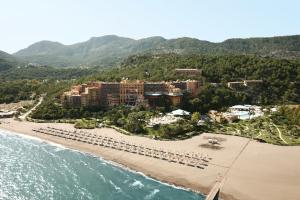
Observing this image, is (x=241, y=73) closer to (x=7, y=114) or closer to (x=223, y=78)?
(x=223, y=78)

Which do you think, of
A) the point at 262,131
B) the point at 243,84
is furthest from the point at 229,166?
the point at 243,84

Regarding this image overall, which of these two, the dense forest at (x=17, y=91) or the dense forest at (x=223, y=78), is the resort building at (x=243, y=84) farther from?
the dense forest at (x=17, y=91)

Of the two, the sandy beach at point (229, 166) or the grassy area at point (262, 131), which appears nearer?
the sandy beach at point (229, 166)

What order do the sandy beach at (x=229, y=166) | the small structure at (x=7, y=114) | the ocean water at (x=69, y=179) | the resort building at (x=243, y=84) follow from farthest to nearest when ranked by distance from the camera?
1. the resort building at (x=243, y=84)
2. the small structure at (x=7, y=114)
3. the sandy beach at (x=229, y=166)
4. the ocean water at (x=69, y=179)

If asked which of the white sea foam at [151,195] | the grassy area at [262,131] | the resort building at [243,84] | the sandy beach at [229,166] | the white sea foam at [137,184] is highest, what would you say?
the resort building at [243,84]

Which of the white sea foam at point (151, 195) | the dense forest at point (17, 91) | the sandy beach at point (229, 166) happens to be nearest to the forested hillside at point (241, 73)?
the dense forest at point (17, 91)

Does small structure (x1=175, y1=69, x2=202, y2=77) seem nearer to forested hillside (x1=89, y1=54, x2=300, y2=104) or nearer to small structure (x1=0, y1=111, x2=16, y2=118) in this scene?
forested hillside (x1=89, y1=54, x2=300, y2=104)

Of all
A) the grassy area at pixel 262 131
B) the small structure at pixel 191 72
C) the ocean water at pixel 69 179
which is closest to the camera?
the ocean water at pixel 69 179
